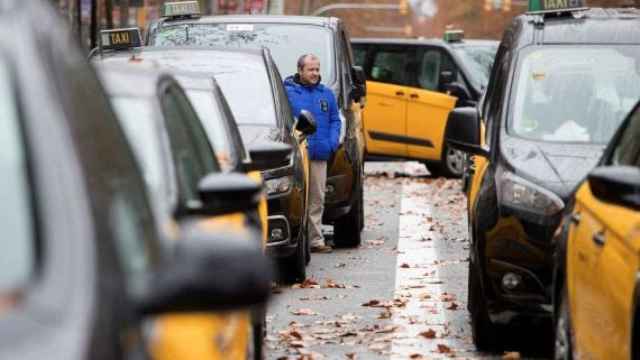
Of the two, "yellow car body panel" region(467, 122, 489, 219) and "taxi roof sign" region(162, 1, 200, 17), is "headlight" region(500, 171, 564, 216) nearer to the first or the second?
"yellow car body panel" region(467, 122, 489, 219)

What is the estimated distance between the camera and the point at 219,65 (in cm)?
1441

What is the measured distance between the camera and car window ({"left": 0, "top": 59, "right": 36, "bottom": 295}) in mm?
3854

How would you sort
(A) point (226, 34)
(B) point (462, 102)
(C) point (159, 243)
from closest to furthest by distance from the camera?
(C) point (159, 243) → (A) point (226, 34) → (B) point (462, 102)

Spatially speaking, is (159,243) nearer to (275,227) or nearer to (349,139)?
(275,227)

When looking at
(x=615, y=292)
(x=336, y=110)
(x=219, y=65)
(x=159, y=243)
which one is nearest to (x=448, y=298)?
(x=219, y=65)

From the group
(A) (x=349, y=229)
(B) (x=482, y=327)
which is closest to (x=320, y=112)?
(A) (x=349, y=229)

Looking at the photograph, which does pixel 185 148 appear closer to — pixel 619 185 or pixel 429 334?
pixel 619 185

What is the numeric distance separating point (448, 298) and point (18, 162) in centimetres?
920

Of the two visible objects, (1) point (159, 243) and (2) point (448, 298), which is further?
(2) point (448, 298)

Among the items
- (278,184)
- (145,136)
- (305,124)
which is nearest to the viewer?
(145,136)

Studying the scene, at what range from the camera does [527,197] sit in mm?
10297

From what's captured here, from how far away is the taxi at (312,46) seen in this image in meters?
17.0

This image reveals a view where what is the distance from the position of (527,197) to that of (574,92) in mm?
1692

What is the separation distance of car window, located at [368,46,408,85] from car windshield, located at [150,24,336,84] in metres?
10.5
